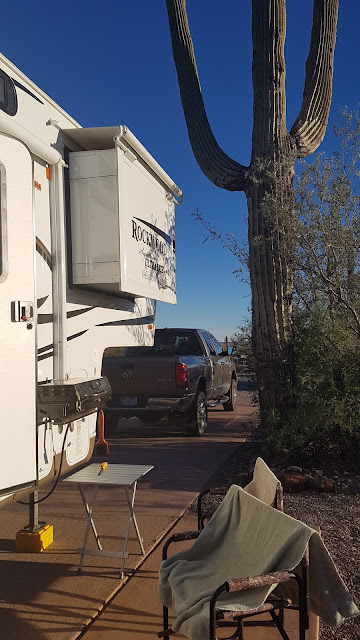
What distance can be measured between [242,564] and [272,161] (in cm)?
569

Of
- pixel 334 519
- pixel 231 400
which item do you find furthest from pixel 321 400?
pixel 231 400

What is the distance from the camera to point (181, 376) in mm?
9148

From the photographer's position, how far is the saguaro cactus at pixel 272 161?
737 centimetres

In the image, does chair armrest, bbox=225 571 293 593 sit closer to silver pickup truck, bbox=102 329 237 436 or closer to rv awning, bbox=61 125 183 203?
rv awning, bbox=61 125 183 203

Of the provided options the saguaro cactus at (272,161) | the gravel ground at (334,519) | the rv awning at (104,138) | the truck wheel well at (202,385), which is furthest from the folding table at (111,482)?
the truck wheel well at (202,385)

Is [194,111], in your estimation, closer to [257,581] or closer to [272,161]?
[272,161]

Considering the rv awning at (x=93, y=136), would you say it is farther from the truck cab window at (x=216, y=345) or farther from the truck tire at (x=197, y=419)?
the truck cab window at (x=216, y=345)

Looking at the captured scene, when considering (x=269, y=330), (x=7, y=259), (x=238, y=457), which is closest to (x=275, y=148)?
(x=269, y=330)

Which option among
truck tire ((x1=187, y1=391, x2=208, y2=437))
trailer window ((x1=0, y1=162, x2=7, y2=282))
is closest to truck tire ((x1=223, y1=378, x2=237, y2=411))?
truck tire ((x1=187, y1=391, x2=208, y2=437))

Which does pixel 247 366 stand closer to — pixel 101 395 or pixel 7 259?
pixel 101 395

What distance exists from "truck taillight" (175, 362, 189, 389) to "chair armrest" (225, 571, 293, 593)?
664 centimetres

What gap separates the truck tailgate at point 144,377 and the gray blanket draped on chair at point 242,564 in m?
5.81

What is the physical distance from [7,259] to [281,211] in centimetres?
456

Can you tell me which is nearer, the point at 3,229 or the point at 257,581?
the point at 257,581
